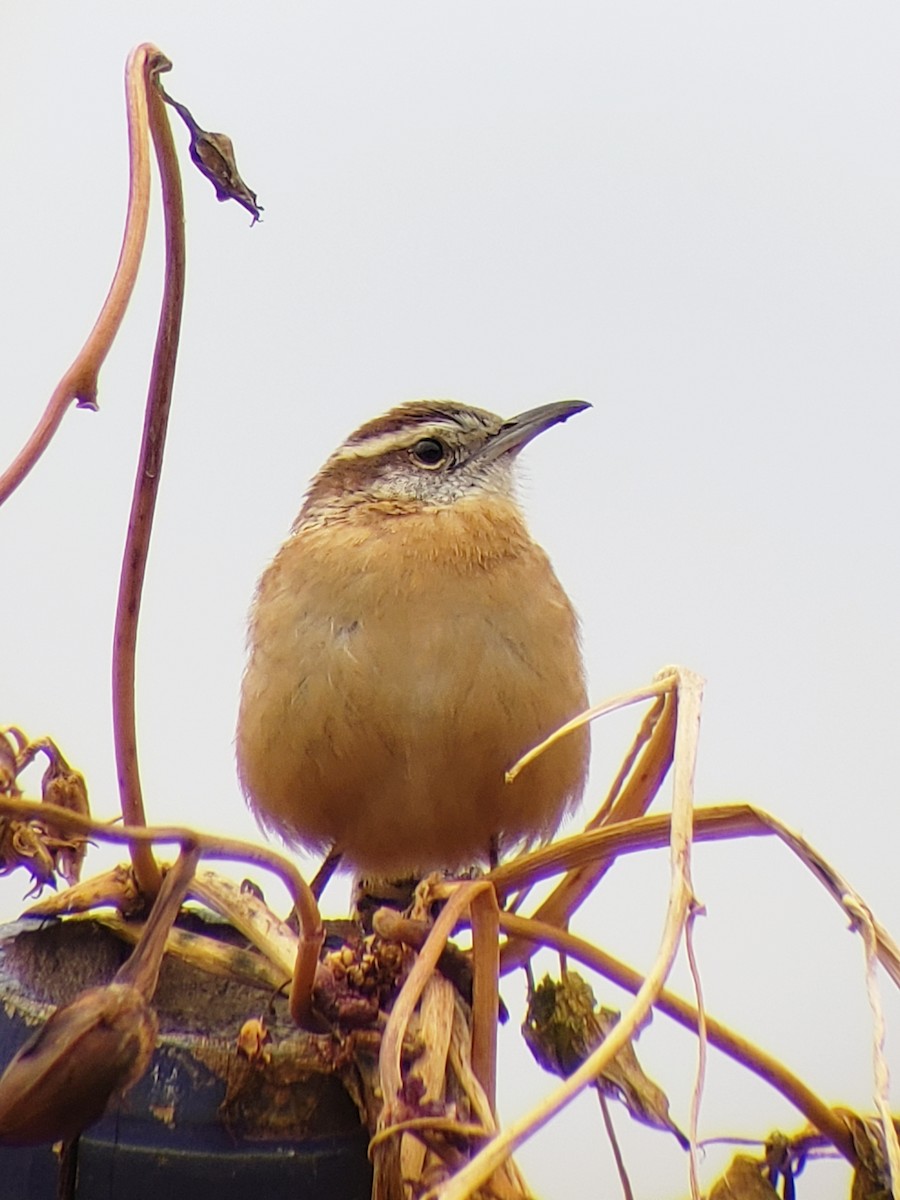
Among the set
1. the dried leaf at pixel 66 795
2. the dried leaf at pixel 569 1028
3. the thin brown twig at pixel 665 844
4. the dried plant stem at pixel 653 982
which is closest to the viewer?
the dried plant stem at pixel 653 982

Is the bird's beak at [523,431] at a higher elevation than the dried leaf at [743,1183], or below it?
higher

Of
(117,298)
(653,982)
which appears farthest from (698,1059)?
(117,298)

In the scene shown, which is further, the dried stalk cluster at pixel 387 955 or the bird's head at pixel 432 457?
the bird's head at pixel 432 457

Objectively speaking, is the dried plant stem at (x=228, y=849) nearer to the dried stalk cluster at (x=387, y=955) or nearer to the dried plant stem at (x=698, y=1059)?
the dried stalk cluster at (x=387, y=955)

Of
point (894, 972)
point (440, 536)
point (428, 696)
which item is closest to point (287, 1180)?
point (894, 972)

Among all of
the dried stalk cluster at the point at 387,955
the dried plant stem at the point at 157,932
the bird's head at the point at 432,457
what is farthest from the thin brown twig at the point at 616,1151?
the bird's head at the point at 432,457

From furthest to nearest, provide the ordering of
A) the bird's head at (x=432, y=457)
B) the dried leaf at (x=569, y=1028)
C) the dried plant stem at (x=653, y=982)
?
the bird's head at (x=432, y=457) → the dried leaf at (x=569, y=1028) → the dried plant stem at (x=653, y=982)

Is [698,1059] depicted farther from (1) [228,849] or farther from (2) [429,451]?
(2) [429,451]
